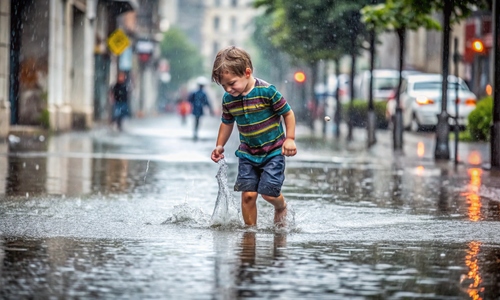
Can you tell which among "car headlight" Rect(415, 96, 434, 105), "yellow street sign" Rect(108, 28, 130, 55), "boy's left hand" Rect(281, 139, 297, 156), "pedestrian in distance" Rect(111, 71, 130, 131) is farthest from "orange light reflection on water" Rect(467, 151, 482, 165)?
"yellow street sign" Rect(108, 28, 130, 55)

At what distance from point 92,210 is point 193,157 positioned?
36.0 ft

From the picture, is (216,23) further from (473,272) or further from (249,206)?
(473,272)

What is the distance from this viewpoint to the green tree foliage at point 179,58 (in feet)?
391

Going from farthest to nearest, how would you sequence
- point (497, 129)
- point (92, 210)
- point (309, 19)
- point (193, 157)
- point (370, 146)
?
1. point (309, 19)
2. point (370, 146)
3. point (193, 157)
4. point (497, 129)
5. point (92, 210)

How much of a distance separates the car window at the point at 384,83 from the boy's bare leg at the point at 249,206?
131 feet

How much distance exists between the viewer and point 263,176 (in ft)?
30.6

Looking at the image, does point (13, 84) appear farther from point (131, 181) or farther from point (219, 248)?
point (219, 248)

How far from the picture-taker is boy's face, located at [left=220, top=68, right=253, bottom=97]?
29.3ft

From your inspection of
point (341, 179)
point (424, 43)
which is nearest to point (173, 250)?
point (341, 179)

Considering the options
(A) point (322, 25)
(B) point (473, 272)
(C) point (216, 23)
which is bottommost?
(B) point (473, 272)

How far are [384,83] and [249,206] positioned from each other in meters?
40.7

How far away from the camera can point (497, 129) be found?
18.2 m

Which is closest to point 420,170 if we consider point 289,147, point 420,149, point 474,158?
point 474,158

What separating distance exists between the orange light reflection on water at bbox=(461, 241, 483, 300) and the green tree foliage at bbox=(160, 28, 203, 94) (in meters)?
110
